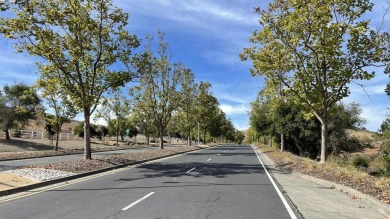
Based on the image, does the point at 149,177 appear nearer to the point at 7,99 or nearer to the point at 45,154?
the point at 45,154

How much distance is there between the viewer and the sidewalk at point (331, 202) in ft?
29.9

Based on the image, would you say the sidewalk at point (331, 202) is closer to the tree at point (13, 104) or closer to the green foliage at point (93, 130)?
the tree at point (13, 104)

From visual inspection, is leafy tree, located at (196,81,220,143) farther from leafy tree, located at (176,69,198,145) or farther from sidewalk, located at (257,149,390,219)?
sidewalk, located at (257,149,390,219)

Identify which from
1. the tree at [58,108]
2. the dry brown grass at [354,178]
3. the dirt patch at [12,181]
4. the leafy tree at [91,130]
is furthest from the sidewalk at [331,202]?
the leafy tree at [91,130]

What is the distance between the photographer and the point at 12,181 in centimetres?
1291

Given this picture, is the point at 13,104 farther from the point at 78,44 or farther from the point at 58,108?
the point at 78,44

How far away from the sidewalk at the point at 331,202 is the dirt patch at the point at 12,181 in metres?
8.67

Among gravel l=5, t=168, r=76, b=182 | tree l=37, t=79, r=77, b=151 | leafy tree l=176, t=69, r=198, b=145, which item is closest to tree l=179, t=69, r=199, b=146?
leafy tree l=176, t=69, r=198, b=145

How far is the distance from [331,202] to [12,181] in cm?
1041

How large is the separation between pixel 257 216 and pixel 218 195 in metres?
3.07

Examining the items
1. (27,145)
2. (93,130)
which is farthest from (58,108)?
(93,130)

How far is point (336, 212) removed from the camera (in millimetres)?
9367

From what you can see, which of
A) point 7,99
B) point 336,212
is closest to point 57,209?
point 336,212

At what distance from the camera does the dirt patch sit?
11958 millimetres
